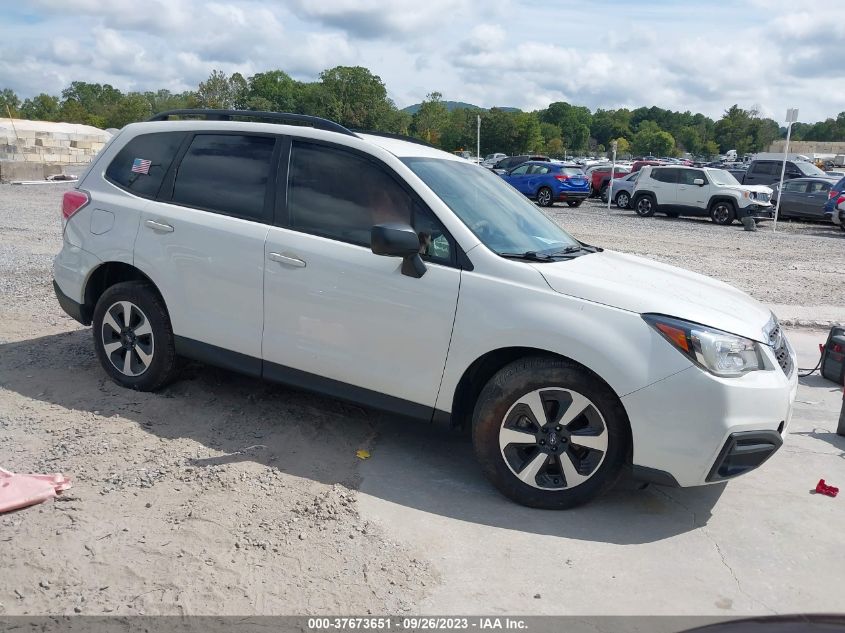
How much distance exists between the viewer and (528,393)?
3.99 m

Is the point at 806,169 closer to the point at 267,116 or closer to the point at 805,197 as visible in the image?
the point at 805,197

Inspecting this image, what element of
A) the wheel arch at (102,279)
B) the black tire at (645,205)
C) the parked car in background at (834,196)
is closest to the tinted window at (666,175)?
the black tire at (645,205)

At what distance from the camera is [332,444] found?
4812mm

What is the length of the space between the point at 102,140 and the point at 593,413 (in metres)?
55.8

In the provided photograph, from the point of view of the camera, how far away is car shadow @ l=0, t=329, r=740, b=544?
4078 millimetres

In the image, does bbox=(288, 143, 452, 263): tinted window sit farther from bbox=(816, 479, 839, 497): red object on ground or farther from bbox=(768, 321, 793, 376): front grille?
bbox=(816, 479, 839, 497): red object on ground

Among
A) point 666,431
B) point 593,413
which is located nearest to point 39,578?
point 593,413

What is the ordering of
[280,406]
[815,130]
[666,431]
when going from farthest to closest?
[815,130], [280,406], [666,431]

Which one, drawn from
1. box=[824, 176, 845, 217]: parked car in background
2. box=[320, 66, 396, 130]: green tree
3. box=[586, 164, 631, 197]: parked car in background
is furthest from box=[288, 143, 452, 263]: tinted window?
box=[320, 66, 396, 130]: green tree

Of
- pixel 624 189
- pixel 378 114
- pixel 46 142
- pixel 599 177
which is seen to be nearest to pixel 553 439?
pixel 624 189

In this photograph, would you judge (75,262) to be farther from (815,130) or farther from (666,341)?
(815,130)

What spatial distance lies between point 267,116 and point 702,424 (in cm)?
329

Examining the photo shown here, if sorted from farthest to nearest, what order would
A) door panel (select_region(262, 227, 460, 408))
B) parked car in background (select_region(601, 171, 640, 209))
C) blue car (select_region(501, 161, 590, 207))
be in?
parked car in background (select_region(601, 171, 640, 209)) → blue car (select_region(501, 161, 590, 207)) → door panel (select_region(262, 227, 460, 408))

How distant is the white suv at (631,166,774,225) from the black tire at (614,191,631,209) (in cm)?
212
